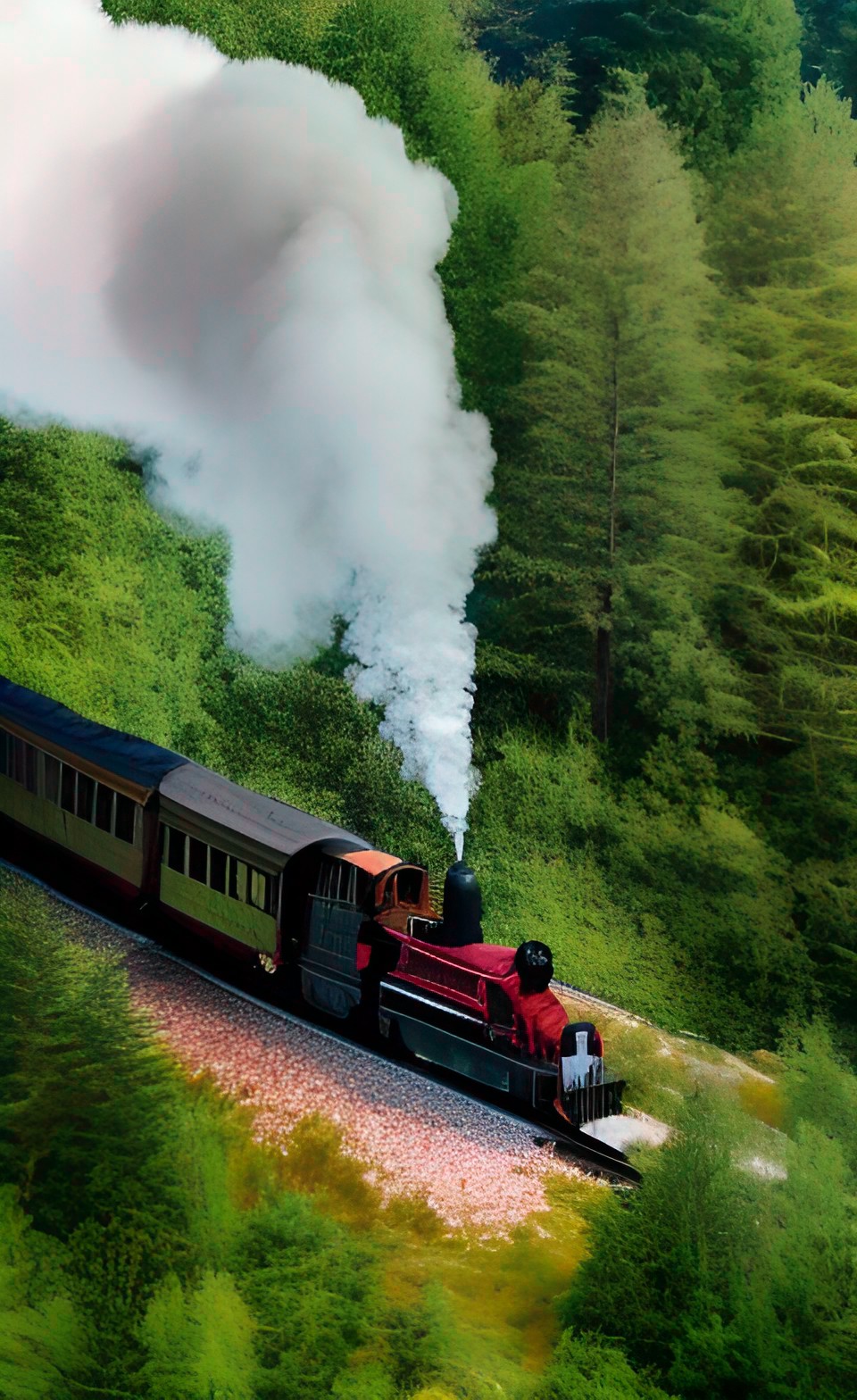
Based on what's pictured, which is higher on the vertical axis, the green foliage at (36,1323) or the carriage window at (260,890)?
the carriage window at (260,890)

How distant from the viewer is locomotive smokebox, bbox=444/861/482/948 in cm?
552

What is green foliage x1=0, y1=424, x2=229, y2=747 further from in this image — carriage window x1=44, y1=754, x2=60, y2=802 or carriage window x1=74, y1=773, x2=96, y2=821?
carriage window x1=74, y1=773, x2=96, y2=821

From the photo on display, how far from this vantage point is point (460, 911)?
5.52m

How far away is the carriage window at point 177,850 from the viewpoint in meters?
5.87

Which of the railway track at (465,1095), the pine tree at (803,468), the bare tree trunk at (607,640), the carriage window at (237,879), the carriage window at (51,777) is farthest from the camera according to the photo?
the bare tree trunk at (607,640)

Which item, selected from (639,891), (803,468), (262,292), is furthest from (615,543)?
(262,292)

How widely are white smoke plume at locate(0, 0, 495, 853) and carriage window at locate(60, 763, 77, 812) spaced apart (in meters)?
1.73

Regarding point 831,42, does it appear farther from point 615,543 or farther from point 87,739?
point 87,739

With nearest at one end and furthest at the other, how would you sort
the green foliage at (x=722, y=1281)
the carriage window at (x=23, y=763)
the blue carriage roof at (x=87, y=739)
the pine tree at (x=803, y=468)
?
the green foliage at (x=722, y=1281) < the blue carriage roof at (x=87, y=739) < the carriage window at (x=23, y=763) < the pine tree at (x=803, y=468)

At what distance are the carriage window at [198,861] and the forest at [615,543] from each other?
0.84 metres

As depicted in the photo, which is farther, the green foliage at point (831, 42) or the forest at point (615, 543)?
the green foliage at point (831, 42)

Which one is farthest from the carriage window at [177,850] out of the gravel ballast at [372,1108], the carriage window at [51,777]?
the carriage window at [51,777]

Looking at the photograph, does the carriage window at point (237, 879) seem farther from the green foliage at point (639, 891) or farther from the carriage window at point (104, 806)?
the green foliage at point (639, 891)

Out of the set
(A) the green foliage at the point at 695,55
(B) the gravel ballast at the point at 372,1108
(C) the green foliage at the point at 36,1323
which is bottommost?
(C) the green foliage at the point at 36,1323
